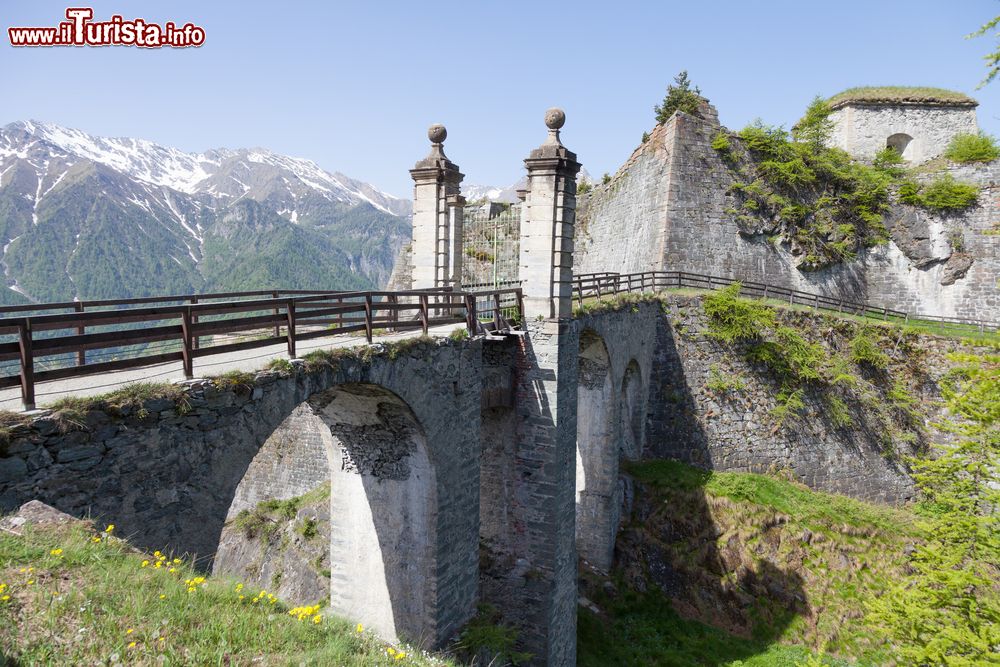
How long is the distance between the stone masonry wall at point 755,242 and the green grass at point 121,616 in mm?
21426

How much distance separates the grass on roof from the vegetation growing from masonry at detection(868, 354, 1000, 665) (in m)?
27.1

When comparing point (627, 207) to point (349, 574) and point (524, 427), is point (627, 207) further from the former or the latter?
point (349, 574)

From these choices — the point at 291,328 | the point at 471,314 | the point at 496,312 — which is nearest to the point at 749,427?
the point at 496,312

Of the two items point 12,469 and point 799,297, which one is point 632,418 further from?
point 12,469

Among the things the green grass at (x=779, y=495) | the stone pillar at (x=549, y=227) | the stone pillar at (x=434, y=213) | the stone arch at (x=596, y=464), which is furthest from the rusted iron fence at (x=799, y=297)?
the stone pillar at (x=434, y=213)

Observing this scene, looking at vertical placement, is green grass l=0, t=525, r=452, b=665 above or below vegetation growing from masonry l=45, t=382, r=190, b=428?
below

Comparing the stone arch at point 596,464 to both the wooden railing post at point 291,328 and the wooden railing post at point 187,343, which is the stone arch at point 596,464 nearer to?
the wooden railing post at point 291,328

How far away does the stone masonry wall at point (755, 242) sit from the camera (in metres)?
24.2

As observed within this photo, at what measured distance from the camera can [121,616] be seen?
4098 mm

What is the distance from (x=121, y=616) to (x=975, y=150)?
116 feet

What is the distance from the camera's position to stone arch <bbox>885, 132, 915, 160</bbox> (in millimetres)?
31797

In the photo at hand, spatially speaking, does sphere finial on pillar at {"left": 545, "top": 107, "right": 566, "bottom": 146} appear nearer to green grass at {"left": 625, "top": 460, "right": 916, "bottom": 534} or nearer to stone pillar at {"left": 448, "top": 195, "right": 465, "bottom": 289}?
stone pillar at {"left": 448, "top": 195, "right": 465, "bottom": 289}

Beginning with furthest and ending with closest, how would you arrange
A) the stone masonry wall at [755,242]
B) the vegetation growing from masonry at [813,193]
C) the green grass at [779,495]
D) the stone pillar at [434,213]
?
the vegetation growing from masonry at [813,193] < the stone masonry wall at [755,242] < the green grass at [779,495] < the stone pillar at [434,213]

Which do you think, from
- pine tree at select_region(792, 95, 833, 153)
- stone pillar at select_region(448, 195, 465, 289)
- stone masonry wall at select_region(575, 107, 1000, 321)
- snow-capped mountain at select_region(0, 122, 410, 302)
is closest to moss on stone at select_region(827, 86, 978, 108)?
pine tree at select_region(792, 95, 833, 153)
